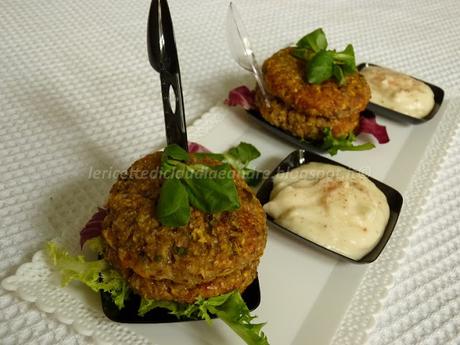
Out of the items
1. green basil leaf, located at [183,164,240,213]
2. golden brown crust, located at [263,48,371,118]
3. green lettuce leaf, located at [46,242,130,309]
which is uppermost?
green basil leaf, located at [183,164,240,213]

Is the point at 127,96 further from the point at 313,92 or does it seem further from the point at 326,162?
the point at 326,162

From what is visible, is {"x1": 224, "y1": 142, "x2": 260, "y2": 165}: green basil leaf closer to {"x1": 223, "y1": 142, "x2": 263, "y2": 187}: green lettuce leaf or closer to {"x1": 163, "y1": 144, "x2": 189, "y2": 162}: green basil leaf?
{"x1": 223, "y1": 142, "x2": 263, "y2": 187}: green lettuce leaf

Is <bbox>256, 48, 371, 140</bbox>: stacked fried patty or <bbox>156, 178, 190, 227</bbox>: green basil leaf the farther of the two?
<bbox>256, 48, 371, 140</bbox>: stacked fried patty

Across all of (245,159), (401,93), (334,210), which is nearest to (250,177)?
(245,159)

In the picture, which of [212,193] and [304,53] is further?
[304,53]

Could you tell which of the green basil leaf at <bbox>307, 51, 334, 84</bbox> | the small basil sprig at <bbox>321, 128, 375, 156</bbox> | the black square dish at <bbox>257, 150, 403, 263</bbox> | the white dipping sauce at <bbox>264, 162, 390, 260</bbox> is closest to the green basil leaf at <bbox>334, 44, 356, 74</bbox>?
the green basil leaf at <bbox>307, 51, 334, 84</bbox>

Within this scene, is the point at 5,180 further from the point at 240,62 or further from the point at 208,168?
the point at 240,62
